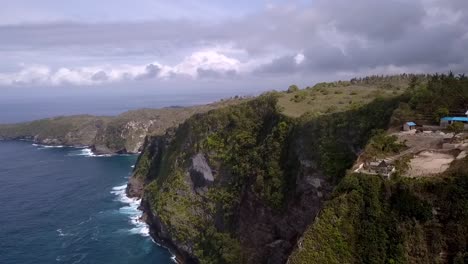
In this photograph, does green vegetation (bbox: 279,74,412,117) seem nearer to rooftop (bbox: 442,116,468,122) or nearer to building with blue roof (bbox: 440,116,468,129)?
building with blue roof (bbox: 440,116,468,129)

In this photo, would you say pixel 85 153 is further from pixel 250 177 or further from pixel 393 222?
pixel 393 222

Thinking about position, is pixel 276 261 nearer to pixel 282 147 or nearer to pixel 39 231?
pixel 282 147

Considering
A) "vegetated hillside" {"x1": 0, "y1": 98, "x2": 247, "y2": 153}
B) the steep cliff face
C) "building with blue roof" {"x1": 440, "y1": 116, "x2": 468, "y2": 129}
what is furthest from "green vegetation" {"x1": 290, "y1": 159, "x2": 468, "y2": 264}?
"vegetated hillside" {"x1": 0, "y1": 98, "x2": 247, "y2": 153}

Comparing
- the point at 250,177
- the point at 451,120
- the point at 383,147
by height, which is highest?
the point at 451,120

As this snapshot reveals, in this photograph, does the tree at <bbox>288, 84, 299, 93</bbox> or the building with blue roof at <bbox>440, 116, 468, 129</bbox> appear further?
the tree at <bbox>288, 84, 299, 93</bbox>

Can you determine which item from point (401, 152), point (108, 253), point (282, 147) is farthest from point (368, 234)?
point (108, 253)

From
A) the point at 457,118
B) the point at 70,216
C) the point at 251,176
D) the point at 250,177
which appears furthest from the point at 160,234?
the point at 457,118
